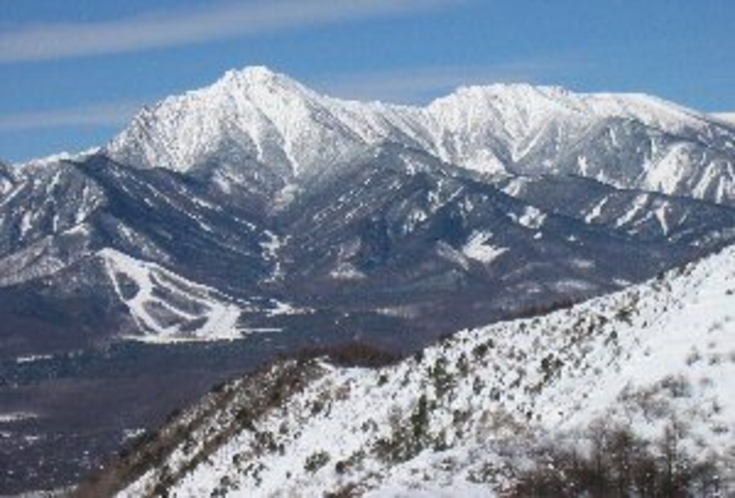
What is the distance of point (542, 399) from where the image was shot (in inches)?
2258

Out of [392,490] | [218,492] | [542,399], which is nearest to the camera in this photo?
[392,490]

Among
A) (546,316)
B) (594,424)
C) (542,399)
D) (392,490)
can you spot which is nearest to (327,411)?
(546,316)

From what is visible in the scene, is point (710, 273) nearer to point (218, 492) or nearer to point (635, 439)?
point (635, 439)

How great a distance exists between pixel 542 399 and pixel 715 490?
53.8ft

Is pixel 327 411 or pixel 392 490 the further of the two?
pixel 327 411

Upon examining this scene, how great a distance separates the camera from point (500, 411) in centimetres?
6156

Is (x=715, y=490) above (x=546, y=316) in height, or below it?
below

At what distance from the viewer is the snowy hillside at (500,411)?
145ft

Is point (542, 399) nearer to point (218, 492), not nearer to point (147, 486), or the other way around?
point (218, 492)

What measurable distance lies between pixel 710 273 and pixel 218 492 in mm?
38268

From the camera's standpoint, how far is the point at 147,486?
10481 cm

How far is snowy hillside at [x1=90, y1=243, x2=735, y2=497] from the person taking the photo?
44.1 metres

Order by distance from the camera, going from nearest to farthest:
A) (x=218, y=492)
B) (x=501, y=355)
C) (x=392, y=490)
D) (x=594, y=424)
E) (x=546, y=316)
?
(x=392, y=490), (x=594, y=424), (x=501, y=355), (x=546, y=316), (x=218, y=492)

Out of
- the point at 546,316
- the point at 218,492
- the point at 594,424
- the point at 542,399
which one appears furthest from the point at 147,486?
the point at 594,424
